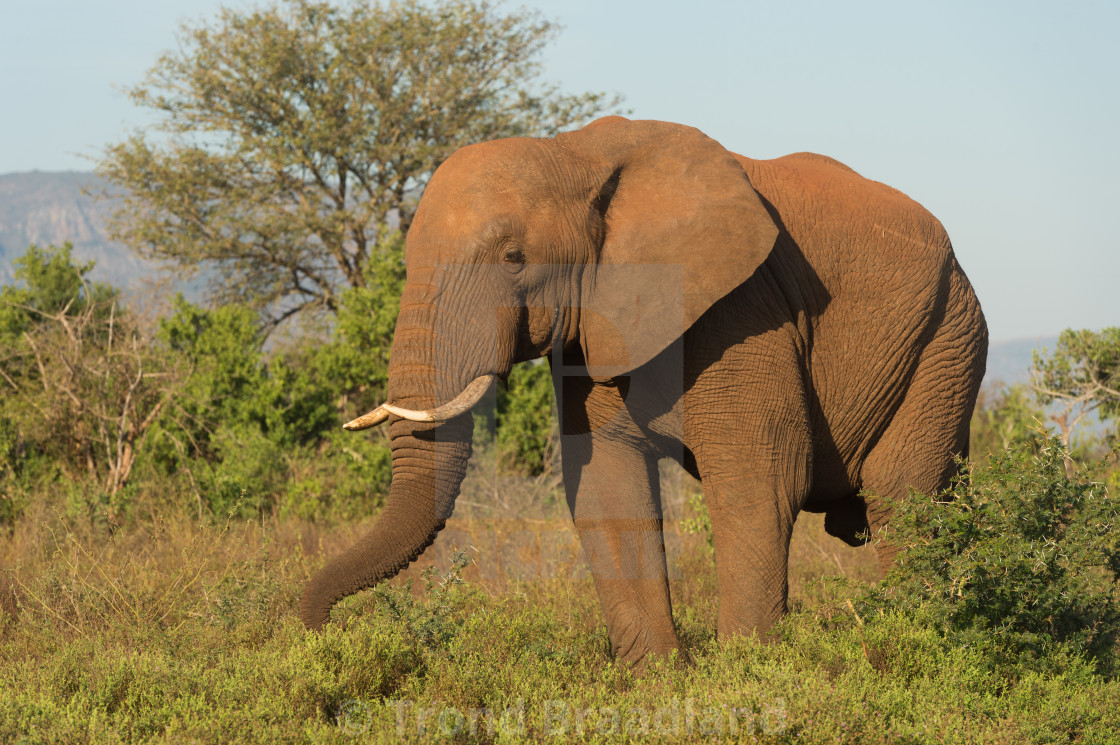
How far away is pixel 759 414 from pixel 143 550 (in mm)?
4800

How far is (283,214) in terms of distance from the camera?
1712 centimetres

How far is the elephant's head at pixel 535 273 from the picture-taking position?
184 inches

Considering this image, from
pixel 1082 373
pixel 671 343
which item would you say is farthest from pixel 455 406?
pixel 1082 373

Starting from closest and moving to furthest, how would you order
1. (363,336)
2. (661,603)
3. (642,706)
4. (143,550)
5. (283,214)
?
(642,706) → (661,603) → (143,550) → (363,336) → (283,214)

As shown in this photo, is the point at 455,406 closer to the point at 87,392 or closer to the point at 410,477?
the point at 410,477

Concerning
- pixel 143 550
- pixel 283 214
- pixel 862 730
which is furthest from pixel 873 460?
pixel 283 214

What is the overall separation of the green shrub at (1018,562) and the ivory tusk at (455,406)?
2.08m

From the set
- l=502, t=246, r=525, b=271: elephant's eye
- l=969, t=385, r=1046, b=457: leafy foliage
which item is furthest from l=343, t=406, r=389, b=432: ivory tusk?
l=969, t=385, r=1046, b=457: leafy foliage

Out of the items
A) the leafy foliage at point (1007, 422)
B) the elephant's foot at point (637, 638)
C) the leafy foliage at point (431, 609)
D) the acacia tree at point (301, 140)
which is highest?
the acacia tree at point (301, 140)

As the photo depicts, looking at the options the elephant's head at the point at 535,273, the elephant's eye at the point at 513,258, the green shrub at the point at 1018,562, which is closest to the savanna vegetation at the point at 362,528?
the green shrub at the point at 1018,562

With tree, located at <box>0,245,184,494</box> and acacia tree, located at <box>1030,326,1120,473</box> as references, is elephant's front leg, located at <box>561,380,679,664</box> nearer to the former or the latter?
tree, located at <box>0,245,184,494</box>

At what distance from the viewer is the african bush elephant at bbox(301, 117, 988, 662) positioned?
15.4 ft

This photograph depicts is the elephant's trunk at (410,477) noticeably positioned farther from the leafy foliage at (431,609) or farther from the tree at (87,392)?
the tree at (87,392)

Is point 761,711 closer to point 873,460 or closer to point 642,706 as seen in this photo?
point 642,706
